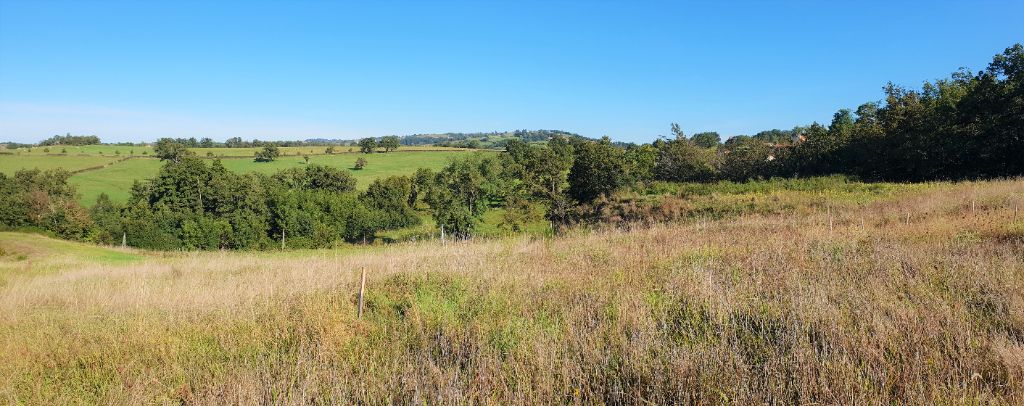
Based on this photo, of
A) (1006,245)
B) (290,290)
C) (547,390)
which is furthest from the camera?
(290,290)

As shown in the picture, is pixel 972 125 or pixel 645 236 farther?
pixel 972 125

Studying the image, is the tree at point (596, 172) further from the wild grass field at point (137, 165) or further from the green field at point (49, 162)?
the green field at point (49, 162)

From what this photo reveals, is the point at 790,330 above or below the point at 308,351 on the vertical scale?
above

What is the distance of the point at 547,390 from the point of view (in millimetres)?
3564

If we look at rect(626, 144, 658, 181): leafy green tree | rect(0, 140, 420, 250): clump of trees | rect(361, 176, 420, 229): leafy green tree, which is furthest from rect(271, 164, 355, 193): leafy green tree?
rect(626, 144, 658, 181): leafy green tree

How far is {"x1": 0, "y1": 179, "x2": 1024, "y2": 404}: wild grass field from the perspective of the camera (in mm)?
3479

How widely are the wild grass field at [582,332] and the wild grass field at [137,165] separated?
76.4 metres

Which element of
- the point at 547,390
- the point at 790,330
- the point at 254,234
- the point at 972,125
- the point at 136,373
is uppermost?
the point at 972,125

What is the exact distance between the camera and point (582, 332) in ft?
14.9

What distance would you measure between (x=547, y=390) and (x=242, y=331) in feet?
13.1

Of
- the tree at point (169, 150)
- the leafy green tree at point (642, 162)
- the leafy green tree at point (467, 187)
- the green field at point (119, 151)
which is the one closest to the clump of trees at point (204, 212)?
the leafy green tree at point (467, 187)

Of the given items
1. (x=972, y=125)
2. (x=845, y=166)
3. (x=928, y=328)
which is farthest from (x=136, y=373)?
(x=845, y=166)

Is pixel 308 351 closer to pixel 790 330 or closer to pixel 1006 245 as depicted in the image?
pixel 790 330

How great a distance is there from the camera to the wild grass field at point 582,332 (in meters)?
3.48
